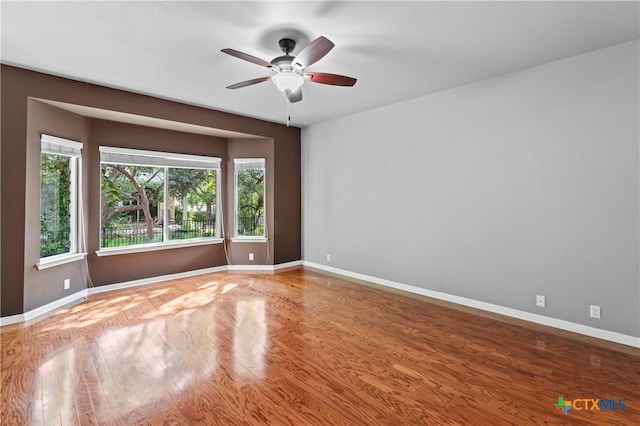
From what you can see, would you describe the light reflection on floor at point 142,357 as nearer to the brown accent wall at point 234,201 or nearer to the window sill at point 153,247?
the window sill at point 153,247

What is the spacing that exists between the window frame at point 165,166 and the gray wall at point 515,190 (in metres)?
2.43

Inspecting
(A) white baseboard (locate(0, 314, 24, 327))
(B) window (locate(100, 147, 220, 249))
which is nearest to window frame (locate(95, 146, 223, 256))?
(B) window (locate(100, 147, 220, 249))

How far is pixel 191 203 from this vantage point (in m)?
5.54

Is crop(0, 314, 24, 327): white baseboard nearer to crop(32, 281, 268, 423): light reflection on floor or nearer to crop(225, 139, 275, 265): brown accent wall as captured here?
crop(32, 281, 268, 423): light reflection on floor

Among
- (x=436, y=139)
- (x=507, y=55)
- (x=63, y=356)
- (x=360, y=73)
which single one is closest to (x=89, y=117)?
(x=63, y=356)

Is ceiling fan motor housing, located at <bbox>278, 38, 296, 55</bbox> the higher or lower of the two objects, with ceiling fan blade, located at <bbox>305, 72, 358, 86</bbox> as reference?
higher

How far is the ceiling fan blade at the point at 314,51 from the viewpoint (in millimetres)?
2228

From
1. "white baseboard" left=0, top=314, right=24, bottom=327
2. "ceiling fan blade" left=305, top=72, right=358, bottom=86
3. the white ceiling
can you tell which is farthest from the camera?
"white baseboard" left=0, top=314, right=24, bottom=327

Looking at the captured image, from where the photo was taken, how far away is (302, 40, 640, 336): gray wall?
2912 mm

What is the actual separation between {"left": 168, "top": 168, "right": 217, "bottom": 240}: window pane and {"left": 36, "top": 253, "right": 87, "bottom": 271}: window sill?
1335 millimetres

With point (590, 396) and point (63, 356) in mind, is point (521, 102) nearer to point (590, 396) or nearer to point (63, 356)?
point (590, 396)

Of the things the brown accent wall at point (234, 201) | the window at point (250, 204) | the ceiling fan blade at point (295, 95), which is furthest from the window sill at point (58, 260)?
the ceiling fan blade at point (295, 95)

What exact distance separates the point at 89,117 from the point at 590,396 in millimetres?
6030

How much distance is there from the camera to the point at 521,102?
3455mm
